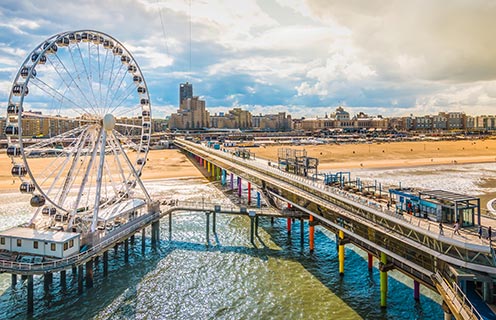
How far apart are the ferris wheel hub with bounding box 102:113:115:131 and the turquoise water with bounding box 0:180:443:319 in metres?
11.1

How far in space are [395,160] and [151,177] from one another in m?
64.1

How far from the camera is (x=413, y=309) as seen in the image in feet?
69.3

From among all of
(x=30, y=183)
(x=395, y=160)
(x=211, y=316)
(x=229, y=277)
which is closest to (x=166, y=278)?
(x=229, y=277)

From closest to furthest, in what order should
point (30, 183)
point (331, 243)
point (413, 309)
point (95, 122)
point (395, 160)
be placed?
point (413, 309), point (30, 183), point (95, 122), point (331, 243), point (395, 160)

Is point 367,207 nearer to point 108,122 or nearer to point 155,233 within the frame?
point 155,233

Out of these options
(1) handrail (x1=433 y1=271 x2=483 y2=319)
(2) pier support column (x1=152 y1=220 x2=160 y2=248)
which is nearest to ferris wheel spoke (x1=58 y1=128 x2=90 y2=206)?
(2) pier support column (x1=152 y1=220 x2=160 y2=248)

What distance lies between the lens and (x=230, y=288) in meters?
24.5

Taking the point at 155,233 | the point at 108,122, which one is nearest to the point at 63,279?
the point at 155,233

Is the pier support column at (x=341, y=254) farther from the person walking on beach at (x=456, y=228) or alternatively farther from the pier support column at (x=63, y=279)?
the pier support column at (x=63, y=279)

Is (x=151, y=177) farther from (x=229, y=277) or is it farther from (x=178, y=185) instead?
(x=229, y=277)

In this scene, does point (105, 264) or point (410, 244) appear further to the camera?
point (105, 264)

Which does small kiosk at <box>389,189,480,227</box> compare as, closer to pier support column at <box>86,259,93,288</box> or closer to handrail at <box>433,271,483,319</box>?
handrail at <box>433,271,483,319</box>

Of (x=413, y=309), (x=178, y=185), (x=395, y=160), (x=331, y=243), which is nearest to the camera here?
(x=413, y=309)

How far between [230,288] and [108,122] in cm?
1671
